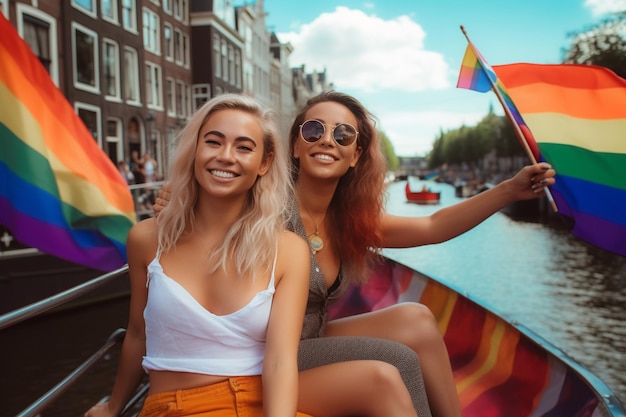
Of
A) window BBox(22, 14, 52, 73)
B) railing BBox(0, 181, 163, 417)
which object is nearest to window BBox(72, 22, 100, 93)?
window BBox(22, 14, 52, 73)

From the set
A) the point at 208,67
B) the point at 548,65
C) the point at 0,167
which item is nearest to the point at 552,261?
the point at 548,65

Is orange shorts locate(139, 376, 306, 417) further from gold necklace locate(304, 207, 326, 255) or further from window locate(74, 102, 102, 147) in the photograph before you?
window locate(74, 102, 102, 147)

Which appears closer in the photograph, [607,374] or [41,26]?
[607,374]

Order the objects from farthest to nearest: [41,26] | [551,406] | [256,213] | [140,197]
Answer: [41,26]
[140,197]
[551,406]
[256,213]

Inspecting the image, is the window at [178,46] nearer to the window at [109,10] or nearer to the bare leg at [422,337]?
the window at [109,10]

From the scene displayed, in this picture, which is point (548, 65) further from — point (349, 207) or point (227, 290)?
point (227, 290)

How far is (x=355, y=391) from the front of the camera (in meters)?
1.75

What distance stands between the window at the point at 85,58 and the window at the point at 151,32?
4.37 meters

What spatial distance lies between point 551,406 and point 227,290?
150 centimetres

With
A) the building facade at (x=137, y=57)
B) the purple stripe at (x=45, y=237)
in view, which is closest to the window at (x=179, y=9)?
the building facade at (x=137, y=57)

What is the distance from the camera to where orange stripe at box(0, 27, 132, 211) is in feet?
10.7

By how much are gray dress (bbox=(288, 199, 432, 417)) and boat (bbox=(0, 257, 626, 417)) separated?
0.58 meters

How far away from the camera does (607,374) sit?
7.15 meters

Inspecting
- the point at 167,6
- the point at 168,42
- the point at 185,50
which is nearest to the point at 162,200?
the point at 168,42
